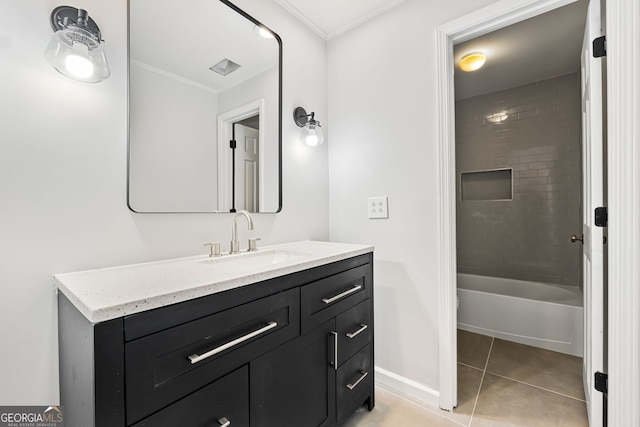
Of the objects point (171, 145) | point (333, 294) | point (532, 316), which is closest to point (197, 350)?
point (333, 294)

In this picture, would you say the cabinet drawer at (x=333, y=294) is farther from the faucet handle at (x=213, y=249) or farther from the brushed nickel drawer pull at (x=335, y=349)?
the faucet handle at (x=213, y=249)

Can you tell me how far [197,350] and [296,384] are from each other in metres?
0.47

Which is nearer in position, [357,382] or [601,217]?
[601,217]

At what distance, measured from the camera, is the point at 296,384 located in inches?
40.9

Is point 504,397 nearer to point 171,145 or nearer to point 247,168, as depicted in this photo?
point 247,168

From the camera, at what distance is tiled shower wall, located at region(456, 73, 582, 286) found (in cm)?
263

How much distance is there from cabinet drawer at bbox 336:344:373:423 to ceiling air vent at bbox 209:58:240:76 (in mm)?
1570

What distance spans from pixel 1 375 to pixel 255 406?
30.5 inches

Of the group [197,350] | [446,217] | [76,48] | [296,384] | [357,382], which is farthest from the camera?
[446,217]

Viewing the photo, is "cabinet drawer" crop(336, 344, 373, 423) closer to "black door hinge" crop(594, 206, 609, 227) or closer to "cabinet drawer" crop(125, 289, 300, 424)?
"cabinet drawer" crop(125, 289, 300, 424)

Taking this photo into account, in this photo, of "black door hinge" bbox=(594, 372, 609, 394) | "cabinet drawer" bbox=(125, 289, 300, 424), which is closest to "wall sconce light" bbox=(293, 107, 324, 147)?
"cabinet drawer" bbox=(125, 289, 300, 424)

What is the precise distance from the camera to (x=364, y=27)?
5.99 ft

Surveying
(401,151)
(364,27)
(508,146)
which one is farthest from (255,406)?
(508,146)

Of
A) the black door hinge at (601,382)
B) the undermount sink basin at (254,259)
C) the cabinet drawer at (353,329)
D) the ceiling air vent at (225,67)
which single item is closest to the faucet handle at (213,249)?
the undermount sink basin at (254,259)
